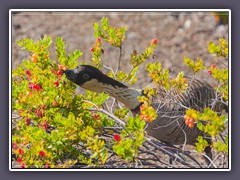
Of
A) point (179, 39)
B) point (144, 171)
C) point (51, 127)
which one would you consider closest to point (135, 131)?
point (144, 171)

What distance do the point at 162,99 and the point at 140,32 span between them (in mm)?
3081

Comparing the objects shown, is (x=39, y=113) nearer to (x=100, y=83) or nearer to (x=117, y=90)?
(x=100, y=83)

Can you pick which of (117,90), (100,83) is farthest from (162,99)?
(100,83)

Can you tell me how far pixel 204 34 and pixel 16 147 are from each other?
3.75 metres

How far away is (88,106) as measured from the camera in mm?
3607

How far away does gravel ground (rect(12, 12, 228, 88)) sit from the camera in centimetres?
636

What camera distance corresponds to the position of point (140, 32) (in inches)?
265

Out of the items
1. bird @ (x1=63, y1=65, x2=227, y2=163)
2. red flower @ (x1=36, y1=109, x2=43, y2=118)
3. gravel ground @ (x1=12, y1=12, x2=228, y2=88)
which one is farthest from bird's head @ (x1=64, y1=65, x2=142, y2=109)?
gravel ground @ (x1=12, y1=12, x2=228, y2=88)

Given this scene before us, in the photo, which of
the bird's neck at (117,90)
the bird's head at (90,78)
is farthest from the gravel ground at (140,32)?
the bird's head at (90,78)

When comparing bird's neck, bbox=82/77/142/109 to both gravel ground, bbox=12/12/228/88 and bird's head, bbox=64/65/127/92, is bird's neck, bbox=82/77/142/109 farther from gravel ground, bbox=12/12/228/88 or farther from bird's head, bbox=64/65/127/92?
gravel ground, bbox=12/12/228/88

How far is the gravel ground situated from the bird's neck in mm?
2393

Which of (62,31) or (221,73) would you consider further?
(62,31)

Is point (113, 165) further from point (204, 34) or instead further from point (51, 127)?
point (204, 34)

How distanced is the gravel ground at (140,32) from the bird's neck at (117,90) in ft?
7.85
